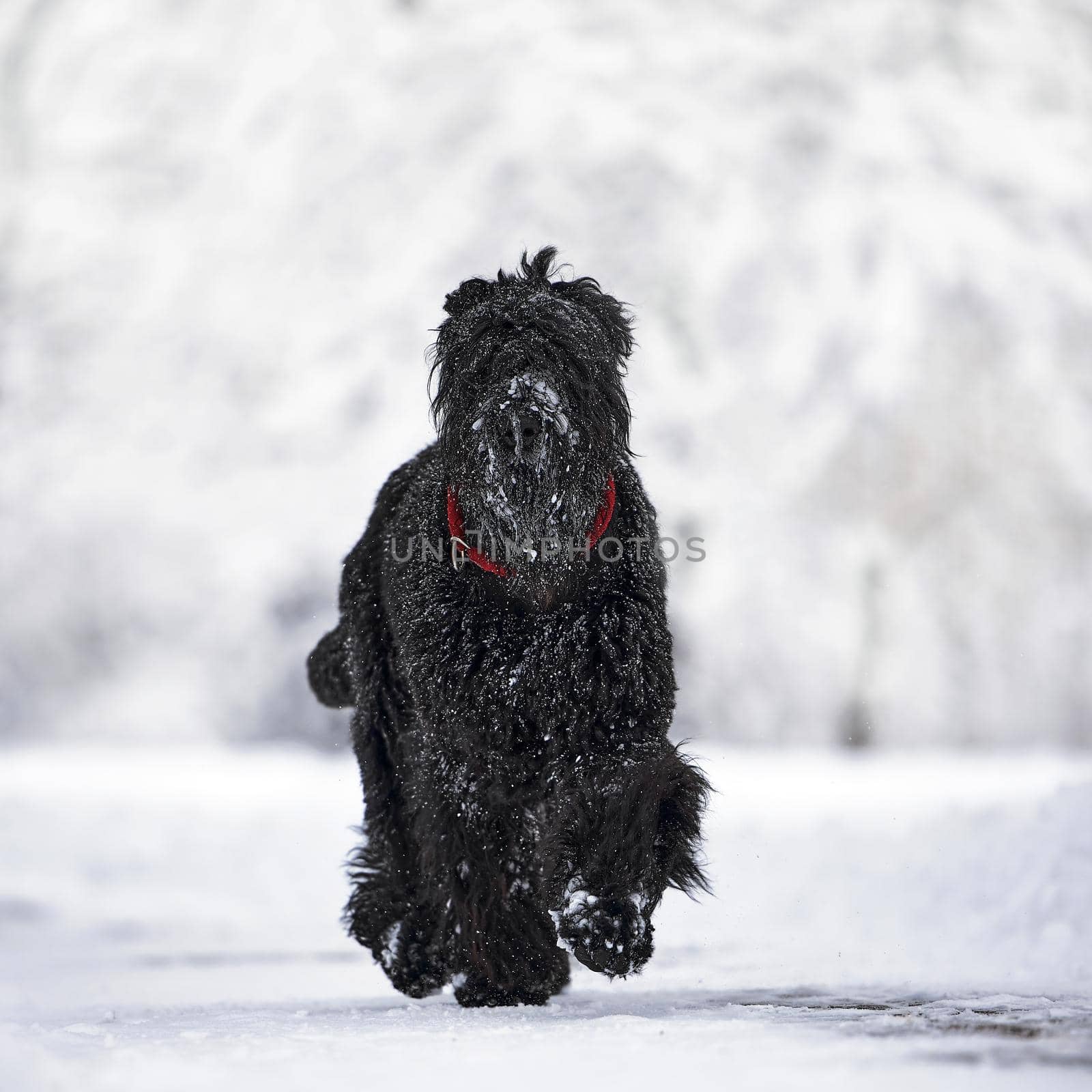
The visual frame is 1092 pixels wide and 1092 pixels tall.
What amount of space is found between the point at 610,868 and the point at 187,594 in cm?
1432

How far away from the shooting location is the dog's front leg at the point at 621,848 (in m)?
3.88

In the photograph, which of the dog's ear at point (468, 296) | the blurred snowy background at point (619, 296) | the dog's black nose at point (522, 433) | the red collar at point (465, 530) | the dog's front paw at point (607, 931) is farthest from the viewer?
the blurred snowy background at point (619, 296)

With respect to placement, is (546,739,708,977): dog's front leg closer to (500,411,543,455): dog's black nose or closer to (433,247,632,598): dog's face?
(433,247,632,598): dog's face

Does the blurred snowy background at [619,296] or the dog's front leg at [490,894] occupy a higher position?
the blurred snowy background at [619,296]

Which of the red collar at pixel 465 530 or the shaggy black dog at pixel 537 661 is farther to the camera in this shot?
the red collar at pixel 465 530

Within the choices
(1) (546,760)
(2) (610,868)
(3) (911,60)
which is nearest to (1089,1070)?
(2) (610,868)

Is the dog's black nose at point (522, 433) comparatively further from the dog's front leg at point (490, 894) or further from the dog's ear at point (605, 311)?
the dog's front leg at point (490, 894)

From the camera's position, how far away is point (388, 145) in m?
21.7

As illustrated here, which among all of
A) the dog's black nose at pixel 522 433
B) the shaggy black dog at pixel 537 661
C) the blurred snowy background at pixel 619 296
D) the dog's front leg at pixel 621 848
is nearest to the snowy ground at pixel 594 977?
the dog's front leg at pixel 621 848

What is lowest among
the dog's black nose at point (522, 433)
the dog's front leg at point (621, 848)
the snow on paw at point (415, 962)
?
the snow on paw at point (415, 962)

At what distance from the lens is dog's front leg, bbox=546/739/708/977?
388 centimetres

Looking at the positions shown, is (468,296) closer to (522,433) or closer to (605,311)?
(605,311)

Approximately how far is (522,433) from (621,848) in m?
1.15

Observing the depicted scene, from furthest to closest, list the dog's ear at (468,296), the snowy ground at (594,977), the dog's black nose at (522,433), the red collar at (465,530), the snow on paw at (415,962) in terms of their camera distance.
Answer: the snow on paw at (415,962)
the dog's ear at (468,296)
the red collar at (465,530)
the dog's black nose at (522,433)
the snowy ground at (594,977)
